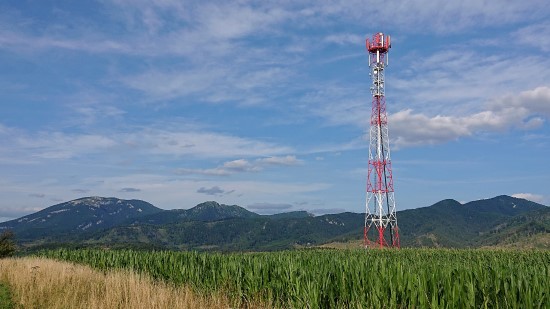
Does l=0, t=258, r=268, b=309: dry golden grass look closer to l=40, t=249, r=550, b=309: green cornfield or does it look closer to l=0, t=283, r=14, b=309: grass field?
l=0, t=283, r=14, b=309: grass field

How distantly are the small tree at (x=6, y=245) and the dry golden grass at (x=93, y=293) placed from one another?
44170 millimetres

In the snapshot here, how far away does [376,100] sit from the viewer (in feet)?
176

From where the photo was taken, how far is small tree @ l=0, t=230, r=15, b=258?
57.7m

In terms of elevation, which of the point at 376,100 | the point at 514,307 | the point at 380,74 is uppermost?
the point at 380,74

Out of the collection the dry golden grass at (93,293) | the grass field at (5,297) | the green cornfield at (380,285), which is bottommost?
the grass field at (5,297)

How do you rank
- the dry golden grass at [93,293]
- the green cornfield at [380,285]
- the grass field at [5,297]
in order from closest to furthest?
the green cornfield at [380,285] < the dry golden grass at [93,293] < the grass field at [5,297]

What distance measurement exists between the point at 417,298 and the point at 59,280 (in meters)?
14.0

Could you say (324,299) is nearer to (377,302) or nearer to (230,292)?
(377,302)

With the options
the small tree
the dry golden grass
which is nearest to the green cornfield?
the dry golden grass

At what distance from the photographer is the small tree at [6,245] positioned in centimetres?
5771

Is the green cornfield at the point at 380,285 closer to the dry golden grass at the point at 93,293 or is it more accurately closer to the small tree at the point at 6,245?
the dry golden grass at the point at 93,293

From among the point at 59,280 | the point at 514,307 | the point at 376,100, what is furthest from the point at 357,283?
the point at 376,100

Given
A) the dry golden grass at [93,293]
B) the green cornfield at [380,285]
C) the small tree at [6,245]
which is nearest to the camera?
the green cornfield at [380,285]

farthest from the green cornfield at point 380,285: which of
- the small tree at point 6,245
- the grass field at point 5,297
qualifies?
the small tree at point 6,245
